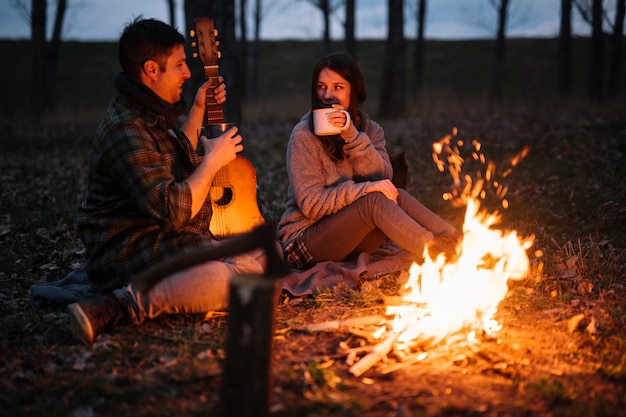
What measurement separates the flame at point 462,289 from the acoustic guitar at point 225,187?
4.30 feet

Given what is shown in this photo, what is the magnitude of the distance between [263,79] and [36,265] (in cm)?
4096

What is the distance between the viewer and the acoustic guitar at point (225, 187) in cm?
471

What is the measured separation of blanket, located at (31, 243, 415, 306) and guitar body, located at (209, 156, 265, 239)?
1.79ft

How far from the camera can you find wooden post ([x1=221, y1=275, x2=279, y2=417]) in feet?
8.28

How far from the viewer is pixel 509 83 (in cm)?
4191

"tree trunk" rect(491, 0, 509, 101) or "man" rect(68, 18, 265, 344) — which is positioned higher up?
"tree trunk" rect(491, 0, 509, 101)

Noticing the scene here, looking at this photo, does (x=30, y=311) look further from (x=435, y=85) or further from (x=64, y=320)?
(x=435, y=85)

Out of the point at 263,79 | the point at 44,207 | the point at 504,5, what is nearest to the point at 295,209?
the point at 44,207

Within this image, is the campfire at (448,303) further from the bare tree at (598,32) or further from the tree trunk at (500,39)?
the tree trunk at (500,39)

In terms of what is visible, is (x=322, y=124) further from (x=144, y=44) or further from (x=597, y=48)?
(x=597, y=48)

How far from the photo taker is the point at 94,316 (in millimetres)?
3785

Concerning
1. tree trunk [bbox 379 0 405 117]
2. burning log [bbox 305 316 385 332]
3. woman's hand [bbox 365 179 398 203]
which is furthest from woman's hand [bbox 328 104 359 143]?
tree trunk [bbox 379 0 405 117]

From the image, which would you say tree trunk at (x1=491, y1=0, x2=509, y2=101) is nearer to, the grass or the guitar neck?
the grass

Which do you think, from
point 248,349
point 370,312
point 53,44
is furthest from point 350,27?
point 248,349
